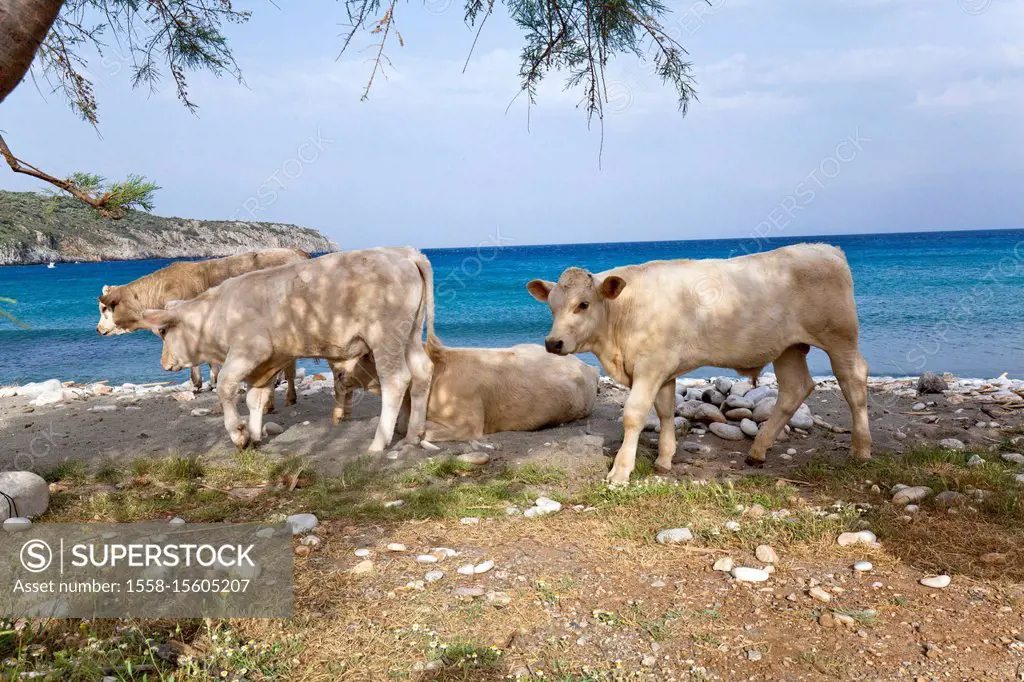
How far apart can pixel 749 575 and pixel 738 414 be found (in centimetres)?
434

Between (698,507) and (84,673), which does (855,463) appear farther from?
(84,673)

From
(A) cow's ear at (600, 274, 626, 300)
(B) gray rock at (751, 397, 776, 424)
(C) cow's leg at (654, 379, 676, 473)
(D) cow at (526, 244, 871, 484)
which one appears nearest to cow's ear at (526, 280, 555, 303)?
(D) cow at (526, 244, 871, 484)

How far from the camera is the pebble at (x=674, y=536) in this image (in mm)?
5094

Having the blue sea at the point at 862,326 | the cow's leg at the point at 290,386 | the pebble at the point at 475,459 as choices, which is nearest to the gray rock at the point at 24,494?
the pebble at the point at 475,459

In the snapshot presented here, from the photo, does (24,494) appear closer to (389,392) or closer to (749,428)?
(389,392)

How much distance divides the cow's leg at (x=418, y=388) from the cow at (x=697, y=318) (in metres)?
1.71

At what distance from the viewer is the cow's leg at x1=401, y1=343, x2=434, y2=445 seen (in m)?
7.86

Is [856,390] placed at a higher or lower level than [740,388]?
higher

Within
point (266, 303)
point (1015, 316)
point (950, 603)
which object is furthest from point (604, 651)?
point (1015, 316)

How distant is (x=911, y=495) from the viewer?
18.8 feet

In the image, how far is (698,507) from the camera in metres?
5.68

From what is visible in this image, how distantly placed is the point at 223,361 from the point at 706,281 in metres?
5.00

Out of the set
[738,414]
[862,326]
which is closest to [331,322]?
[738,414]

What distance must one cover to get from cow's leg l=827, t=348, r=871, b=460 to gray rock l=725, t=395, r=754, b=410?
71.5 inches
